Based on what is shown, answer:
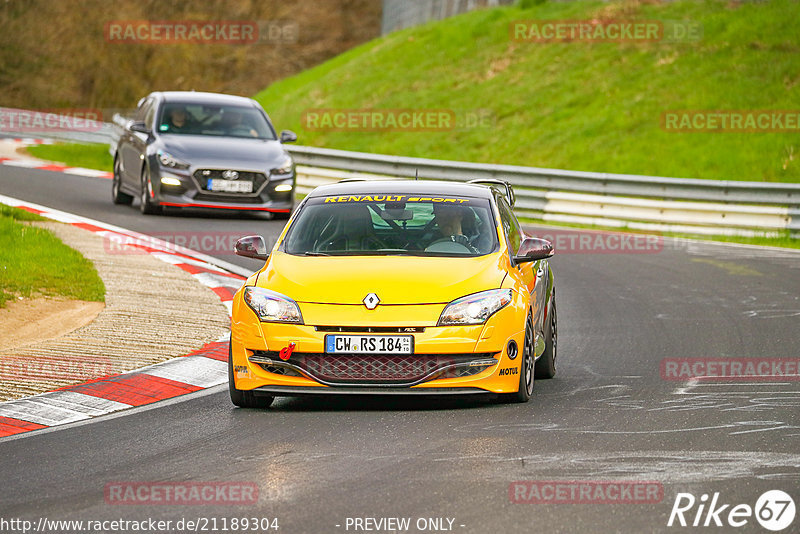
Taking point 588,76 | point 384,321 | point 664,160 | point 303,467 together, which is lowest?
point 303,467

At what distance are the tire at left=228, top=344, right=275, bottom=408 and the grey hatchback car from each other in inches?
441

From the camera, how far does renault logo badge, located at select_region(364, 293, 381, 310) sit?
841cm

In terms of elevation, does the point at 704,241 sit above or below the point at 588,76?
below

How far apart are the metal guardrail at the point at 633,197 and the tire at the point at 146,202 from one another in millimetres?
4031

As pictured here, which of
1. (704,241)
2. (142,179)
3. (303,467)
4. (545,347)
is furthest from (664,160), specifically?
(303,467)

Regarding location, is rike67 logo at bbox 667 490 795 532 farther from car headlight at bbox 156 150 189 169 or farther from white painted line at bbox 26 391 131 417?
car headlight at bbox 156 150 189 169

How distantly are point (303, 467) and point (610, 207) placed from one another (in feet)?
54.6

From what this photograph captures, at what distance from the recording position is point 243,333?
28.4 feet

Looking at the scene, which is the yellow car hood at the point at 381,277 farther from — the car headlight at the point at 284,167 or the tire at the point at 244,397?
the car headlight at the point at 284,167

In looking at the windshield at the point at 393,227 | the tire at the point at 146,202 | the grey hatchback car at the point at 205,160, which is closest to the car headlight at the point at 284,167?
the grey hatchback car at the point at 205,160

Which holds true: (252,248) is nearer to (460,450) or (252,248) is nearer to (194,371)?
(194,371)

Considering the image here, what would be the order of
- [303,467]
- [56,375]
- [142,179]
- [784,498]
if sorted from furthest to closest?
1. [142,179]
2. [56,375]
3. [303,467]
4. [784,498]

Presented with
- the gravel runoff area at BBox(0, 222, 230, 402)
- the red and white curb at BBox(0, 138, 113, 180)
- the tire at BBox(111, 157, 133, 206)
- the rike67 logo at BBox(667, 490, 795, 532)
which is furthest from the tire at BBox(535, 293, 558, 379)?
the red and white curb at BBox(0, 138, 113, 180)

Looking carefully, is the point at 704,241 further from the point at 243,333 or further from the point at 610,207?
the point at 243,333
